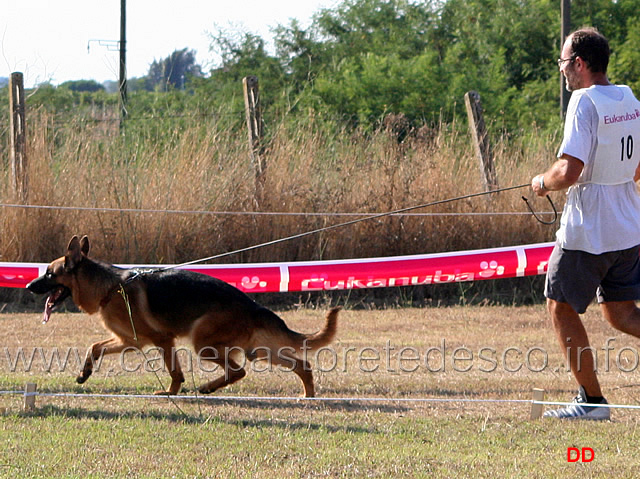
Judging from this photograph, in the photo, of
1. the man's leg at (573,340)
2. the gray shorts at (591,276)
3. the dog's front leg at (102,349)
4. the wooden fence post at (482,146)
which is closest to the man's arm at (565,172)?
the gray shorts at (591,276)

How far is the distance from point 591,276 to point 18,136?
7.38 metres

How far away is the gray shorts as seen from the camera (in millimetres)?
4254

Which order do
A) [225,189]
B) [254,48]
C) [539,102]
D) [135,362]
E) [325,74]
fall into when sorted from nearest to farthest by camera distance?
[135,362], [225,189], [539,102], [325,74], [254,48]

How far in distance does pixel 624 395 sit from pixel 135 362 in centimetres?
354

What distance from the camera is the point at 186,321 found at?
216 inches

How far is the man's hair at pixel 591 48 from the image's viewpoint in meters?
4.19

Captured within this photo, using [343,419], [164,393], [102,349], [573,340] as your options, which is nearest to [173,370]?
[164,393]

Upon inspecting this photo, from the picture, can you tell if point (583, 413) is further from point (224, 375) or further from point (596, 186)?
point (224, 375)

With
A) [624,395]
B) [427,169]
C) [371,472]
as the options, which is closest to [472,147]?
[427,169]

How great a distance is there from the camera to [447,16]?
109 ft

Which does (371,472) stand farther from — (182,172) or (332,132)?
(332,132)

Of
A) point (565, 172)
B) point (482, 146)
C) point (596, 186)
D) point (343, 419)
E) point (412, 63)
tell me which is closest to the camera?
point (565, 172)

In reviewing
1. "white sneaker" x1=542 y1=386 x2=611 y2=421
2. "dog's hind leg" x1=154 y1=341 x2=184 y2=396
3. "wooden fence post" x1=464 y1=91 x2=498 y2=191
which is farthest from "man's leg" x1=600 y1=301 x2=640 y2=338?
"wooden fence post" x1=464 y1=91 x2=498 y2=191

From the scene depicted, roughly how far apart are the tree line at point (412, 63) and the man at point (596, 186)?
12.7m
